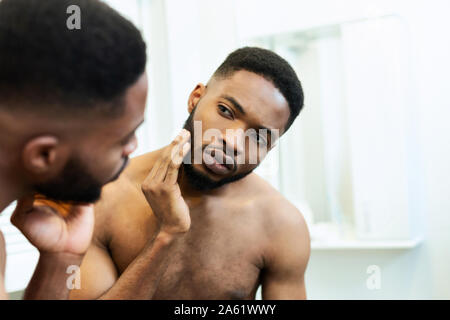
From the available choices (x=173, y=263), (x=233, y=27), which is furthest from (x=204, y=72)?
(x=173, y=263)

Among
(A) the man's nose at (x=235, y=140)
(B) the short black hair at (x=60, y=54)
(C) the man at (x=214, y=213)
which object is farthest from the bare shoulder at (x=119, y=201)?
(B) the short black hair at (x=60, y=54)

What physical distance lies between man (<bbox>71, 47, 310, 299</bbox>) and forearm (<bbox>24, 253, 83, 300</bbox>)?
14cm

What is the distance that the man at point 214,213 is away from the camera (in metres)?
0.92

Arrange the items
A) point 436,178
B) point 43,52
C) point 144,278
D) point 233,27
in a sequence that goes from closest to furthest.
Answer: point 43,52
point 144,278
point 436,178
point 233,27

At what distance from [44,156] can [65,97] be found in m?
0.08

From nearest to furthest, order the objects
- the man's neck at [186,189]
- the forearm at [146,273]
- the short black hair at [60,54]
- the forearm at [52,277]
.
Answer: the short black hair at [60,54] < the forearm at [52,277] < the forearm at [146,273] < the man's neck at [186,189]

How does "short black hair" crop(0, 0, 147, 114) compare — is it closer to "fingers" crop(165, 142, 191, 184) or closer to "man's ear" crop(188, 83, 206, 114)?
"fingers" crop(165, 142, 191, 184)

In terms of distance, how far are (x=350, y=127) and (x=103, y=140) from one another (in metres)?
1.55

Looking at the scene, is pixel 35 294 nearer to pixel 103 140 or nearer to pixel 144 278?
pixel 144 278

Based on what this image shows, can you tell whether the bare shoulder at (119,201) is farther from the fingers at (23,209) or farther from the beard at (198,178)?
the fingers at (23,209)

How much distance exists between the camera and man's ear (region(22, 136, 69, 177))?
60cm

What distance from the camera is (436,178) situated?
1.93 metres

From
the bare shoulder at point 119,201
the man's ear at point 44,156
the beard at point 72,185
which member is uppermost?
the man's ear at point 44,156

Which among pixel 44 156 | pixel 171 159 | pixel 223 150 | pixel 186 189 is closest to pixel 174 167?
pixel 171 159
